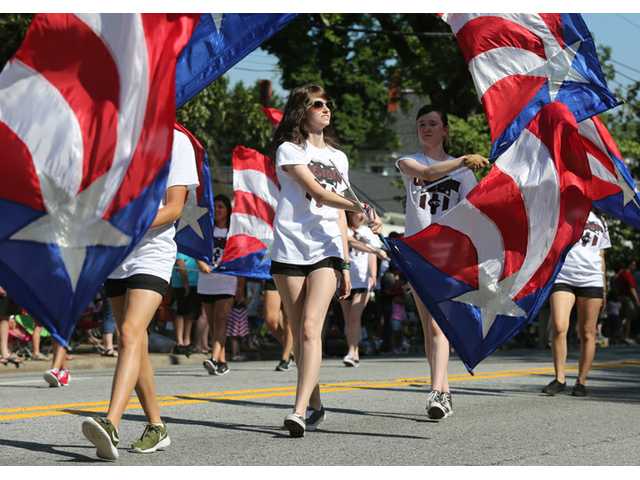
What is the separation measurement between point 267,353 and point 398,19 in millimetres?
15553

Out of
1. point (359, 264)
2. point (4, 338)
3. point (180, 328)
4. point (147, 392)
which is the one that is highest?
point (359, 264)

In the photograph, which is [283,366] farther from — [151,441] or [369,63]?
[369,63]

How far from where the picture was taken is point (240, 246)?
14.1 meters

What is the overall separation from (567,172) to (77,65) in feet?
12.5

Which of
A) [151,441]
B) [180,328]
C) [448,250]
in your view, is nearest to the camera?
[151,441]

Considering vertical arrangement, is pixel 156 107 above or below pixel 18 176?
above

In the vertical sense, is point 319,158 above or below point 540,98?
below

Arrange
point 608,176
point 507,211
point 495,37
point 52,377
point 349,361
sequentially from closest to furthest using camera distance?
point 507,211 → point 495,37 → point 608,176 → point 52,377 → point 349,361

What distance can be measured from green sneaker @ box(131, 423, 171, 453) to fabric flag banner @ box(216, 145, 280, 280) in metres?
7.12

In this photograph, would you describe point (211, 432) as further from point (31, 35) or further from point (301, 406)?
point (31, 35)

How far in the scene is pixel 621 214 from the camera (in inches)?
401

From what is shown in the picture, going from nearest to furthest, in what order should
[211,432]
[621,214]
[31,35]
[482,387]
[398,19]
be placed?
1. [31,35]
2. [211,432]
3. [621,214]
4. [482,387]
5. [398,19]

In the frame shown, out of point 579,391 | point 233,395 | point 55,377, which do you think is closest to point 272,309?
→ point 55,377

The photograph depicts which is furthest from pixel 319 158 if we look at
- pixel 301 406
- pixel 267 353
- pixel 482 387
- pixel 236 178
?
pixel 267 353
